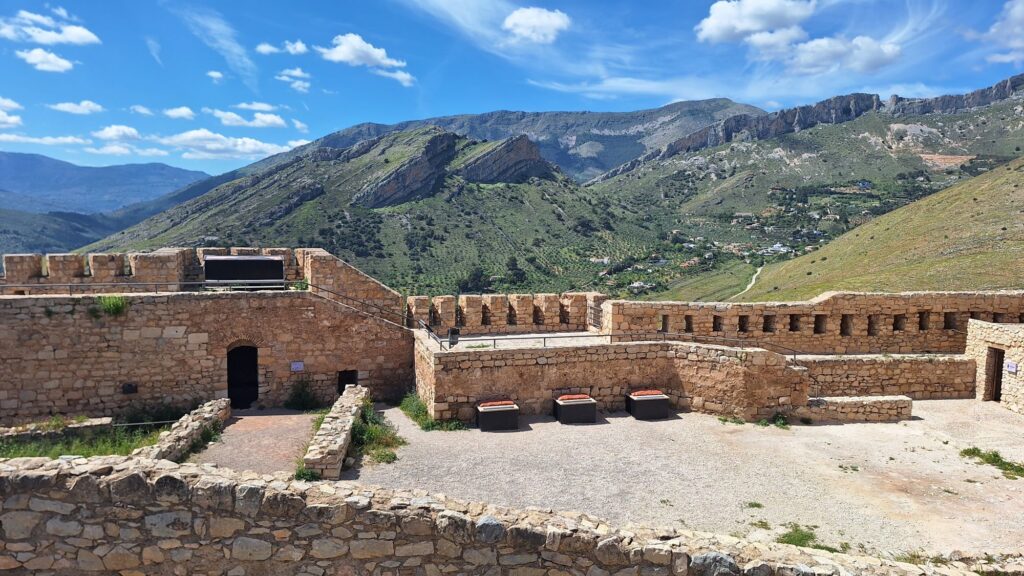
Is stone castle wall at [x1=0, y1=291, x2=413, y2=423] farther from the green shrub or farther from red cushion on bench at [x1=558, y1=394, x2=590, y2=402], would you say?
red cushion on bench at [x1=558, y1=394, x2=590, y2=402]

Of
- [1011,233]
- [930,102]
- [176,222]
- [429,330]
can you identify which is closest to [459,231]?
[176,222]

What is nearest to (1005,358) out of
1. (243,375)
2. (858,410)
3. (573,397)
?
(858,410)

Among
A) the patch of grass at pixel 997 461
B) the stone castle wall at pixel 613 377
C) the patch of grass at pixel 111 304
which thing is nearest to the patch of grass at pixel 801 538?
the patch of grass at pixel 997 461

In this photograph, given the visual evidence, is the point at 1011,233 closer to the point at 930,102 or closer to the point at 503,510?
the point at 503,510

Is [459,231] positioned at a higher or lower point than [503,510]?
higher

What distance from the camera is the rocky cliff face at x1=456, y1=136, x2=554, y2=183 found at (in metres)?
126

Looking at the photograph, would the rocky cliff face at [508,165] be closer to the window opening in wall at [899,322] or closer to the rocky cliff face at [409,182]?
the rocky cliff face at [409,182]

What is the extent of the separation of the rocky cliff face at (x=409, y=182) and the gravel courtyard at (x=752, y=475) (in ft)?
322

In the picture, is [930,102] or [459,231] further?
[930,102]

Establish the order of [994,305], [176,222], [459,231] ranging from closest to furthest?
[994,305], [459,231], [176,222]

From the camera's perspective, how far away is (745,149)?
139750 mm

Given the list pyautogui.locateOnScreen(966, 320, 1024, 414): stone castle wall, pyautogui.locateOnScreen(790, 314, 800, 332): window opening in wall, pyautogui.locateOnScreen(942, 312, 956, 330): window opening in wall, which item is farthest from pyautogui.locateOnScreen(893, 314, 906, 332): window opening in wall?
pyautogui.locateOnScreen(790, 314, 800, 332): window opening in wall

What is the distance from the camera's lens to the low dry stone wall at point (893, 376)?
1501 cm

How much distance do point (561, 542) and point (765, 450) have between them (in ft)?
24.0
